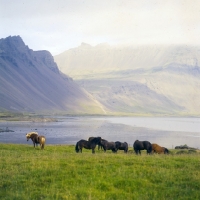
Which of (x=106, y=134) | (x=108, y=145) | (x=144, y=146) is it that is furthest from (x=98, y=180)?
(x=106, y=134)

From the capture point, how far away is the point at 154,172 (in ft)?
52.2

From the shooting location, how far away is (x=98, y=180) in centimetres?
1423

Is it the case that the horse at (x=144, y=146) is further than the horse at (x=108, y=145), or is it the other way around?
the horse at (x=108, y=145)

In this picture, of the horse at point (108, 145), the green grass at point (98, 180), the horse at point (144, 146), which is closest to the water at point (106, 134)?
the horse at point (108, 145)

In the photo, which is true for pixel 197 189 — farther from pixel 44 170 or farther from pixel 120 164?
pixel 44 170

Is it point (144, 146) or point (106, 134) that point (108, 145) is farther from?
point (106, 134)

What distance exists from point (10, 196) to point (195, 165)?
10728 mm

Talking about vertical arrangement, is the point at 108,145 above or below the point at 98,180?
above

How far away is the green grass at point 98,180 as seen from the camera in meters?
12.7

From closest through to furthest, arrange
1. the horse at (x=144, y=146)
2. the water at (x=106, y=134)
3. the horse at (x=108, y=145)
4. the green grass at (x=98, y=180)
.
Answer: the green grass at (x=98, y=180) → the horse at (x=144, y=146) → the horse at (x=108, y=145) → the water at (x=106, y=134)

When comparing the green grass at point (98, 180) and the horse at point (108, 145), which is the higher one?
the horse at point (108, 145)

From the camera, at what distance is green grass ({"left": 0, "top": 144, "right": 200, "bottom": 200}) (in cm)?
1268

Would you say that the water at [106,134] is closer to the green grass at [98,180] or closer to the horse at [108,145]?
the horse at [108,145]

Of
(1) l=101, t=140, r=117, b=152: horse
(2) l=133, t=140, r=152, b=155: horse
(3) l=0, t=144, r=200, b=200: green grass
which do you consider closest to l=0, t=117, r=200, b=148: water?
(1) l=101, t=140, r=117, b=152: horse
